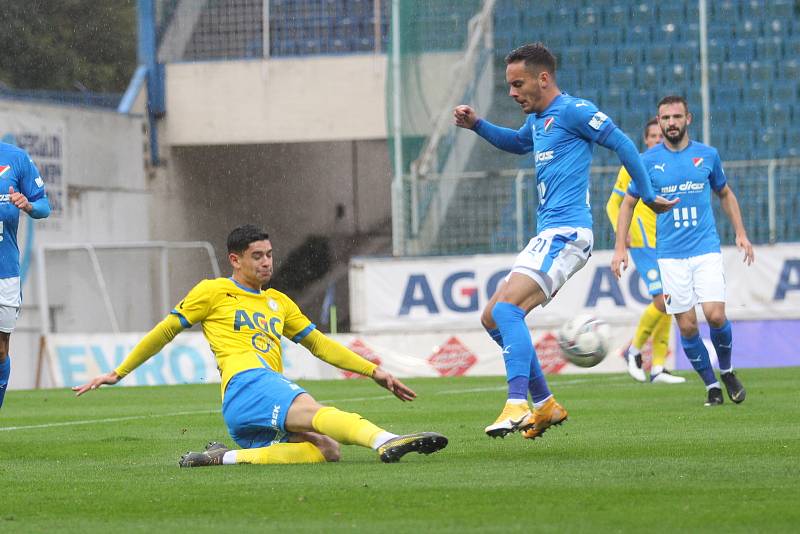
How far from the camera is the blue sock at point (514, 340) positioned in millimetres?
7176

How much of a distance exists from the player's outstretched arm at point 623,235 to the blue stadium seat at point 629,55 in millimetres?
12597

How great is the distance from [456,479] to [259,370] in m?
1.39

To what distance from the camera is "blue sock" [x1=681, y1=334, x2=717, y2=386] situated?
33.9ft

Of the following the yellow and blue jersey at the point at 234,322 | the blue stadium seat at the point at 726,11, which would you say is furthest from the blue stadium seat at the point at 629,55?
the yellow and blue jersey at the point at 234,322

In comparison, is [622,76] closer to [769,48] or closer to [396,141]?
[769,48]

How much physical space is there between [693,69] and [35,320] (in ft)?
35.1

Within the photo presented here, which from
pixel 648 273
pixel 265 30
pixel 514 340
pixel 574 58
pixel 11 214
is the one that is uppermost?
pixel 265 30

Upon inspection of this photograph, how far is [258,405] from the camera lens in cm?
676

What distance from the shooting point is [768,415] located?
912 centimetres

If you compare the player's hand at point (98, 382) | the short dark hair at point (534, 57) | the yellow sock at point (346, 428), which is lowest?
the yellow sock at point (346, 428)

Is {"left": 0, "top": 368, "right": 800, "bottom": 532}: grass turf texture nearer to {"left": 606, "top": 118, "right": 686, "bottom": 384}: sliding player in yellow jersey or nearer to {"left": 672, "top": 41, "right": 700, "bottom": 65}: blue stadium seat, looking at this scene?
{"left": 606, "top": 118, "right": 686, "bottom": 384}: sliding player in yellow jersey

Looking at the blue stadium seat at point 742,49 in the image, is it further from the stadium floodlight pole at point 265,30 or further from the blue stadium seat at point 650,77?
the stadium floodlight pole at point 265,30

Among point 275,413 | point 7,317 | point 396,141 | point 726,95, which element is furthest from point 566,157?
point 726,95

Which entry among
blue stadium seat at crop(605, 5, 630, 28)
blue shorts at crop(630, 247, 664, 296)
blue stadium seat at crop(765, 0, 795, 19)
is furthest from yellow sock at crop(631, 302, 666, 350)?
blue stadium seat at crop(765, 0, 795, 19)
